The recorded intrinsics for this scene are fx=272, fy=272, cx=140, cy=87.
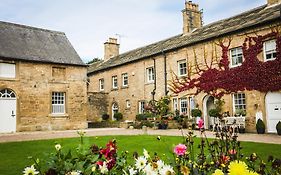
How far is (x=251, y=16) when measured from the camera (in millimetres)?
19156

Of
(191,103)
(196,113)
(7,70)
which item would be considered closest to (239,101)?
(196,113)

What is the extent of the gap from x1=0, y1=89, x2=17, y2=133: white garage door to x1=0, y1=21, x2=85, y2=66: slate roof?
2684 mm

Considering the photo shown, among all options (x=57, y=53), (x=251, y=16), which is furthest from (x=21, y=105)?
(x=251, y=16)

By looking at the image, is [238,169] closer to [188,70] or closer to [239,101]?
[239,101]

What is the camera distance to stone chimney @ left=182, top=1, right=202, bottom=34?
2392 cm

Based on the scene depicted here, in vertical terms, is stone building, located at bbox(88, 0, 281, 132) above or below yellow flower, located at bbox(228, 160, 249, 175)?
above

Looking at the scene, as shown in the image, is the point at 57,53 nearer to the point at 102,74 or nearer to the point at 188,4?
the point at 102,74

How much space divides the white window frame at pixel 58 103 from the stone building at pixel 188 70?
6520 millimetres

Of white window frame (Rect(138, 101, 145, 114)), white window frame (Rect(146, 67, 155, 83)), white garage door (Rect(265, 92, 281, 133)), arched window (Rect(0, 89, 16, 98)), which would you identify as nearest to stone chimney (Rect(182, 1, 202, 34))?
white window frame (Rect(146, 67, 155, 83))

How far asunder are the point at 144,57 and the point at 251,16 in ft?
32.4

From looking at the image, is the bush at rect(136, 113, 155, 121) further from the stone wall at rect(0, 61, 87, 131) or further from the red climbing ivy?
Answer: the stone wall at rect(0, 61, 87, 131)

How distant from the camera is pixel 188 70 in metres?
21.1

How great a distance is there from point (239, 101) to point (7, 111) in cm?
1617

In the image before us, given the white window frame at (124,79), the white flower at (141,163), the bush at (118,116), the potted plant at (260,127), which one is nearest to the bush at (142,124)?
the bush at (118,116)
